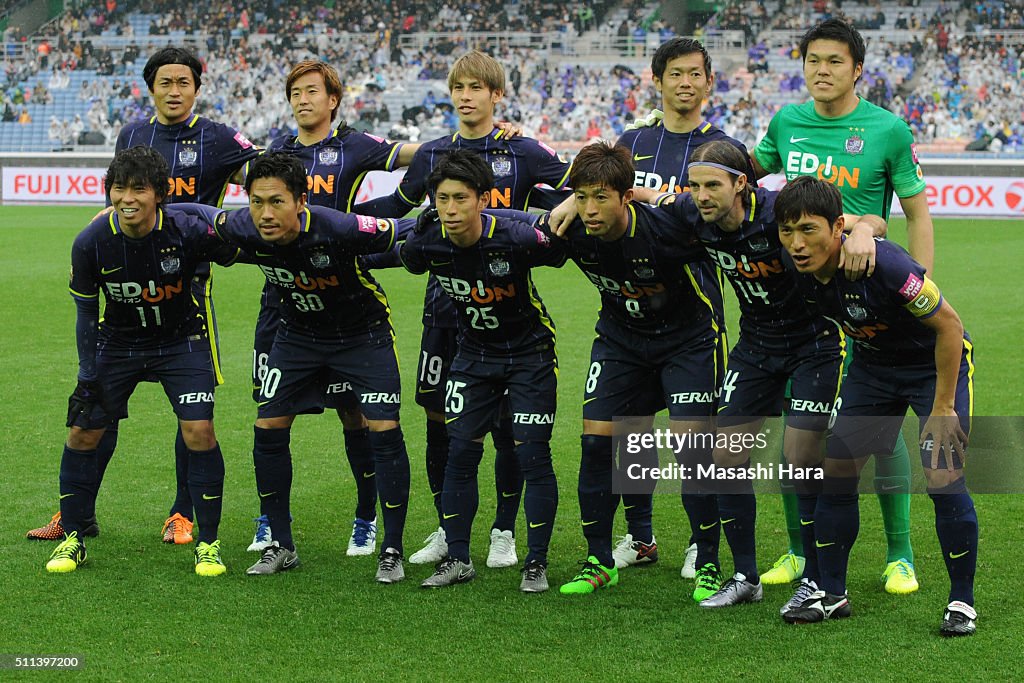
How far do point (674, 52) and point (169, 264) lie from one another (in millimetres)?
2674

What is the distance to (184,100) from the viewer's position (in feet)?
21.8

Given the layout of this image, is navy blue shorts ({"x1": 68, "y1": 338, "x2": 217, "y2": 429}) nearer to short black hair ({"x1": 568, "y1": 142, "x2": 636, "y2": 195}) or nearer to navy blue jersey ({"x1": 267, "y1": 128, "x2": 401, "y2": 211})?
navy blue jersey ({"x1": 267, "y1": 128, "x2": 401, "y2": 211})

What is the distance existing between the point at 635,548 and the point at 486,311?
1445 millimetres

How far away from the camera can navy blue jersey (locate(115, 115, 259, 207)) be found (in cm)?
663

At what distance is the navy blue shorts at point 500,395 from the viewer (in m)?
5.55

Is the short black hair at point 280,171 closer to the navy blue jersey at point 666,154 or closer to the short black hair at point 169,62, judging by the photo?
the short black hair at point 169,62

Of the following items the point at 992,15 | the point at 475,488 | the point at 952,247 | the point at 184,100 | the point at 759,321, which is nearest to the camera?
the point at 759,321

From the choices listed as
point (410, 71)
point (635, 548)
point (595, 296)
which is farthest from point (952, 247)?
point (410, 71)

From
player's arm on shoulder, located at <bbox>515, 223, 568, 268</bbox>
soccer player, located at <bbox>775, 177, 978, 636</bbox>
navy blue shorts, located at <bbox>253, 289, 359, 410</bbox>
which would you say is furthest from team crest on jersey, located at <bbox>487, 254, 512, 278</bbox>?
soccer player, located at <bbox>775, 177, 978, 636</bbox>

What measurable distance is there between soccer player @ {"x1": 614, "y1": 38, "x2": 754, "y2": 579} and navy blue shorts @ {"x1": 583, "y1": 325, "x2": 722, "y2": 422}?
72 centimetres

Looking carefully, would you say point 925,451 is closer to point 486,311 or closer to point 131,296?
point 486,311

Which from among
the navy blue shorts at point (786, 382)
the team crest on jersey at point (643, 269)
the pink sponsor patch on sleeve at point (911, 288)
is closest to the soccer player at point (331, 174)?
the team crest on jersey at point (643, 269)

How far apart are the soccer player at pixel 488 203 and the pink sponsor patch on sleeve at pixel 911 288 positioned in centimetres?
215

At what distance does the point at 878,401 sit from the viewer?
16.2ft
